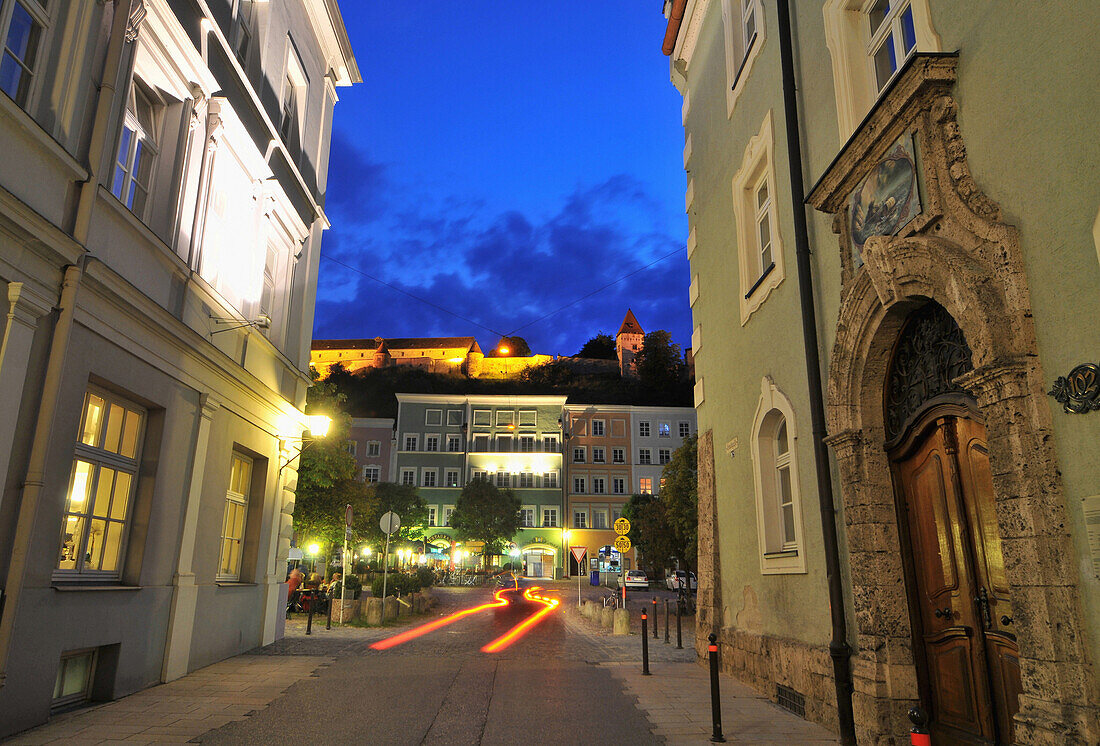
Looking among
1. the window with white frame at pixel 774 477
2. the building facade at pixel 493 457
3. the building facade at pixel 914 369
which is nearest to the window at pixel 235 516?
the building facade at pixel 914 369

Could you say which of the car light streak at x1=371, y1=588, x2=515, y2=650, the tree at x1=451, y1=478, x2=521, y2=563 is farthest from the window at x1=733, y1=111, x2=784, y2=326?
the tree at x1=451, y1=478, x2=521, y2=563

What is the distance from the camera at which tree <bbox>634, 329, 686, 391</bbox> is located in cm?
9531

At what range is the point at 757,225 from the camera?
11250 mm

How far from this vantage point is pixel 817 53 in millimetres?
8641

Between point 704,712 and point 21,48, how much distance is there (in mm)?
9756

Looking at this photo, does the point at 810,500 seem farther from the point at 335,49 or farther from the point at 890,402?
the point at 335,49

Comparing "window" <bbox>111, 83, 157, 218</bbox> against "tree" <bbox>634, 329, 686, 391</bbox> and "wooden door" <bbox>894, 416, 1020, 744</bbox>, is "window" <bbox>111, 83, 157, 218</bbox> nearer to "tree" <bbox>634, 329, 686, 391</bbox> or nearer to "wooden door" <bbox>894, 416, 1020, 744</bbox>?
"wooden door" <bbox>894, 416, 1020, 744</bbox>

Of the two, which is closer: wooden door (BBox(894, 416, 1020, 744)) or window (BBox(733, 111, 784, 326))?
wooden door (BBox(894, 416, 1020, 744))

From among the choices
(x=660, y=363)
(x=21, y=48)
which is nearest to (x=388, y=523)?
(x=21, y=48)

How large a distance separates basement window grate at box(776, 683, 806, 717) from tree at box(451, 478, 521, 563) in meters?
51.6

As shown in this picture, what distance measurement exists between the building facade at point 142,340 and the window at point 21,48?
0.02 m

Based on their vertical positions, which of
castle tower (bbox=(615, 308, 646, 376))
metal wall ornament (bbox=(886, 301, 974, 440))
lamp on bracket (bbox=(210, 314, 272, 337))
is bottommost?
metal wall ornament (bbox=(886, 301, 974, 440))

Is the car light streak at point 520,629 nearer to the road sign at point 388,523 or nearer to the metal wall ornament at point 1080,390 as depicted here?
the road sign at point 388,523

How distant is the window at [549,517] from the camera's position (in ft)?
212
